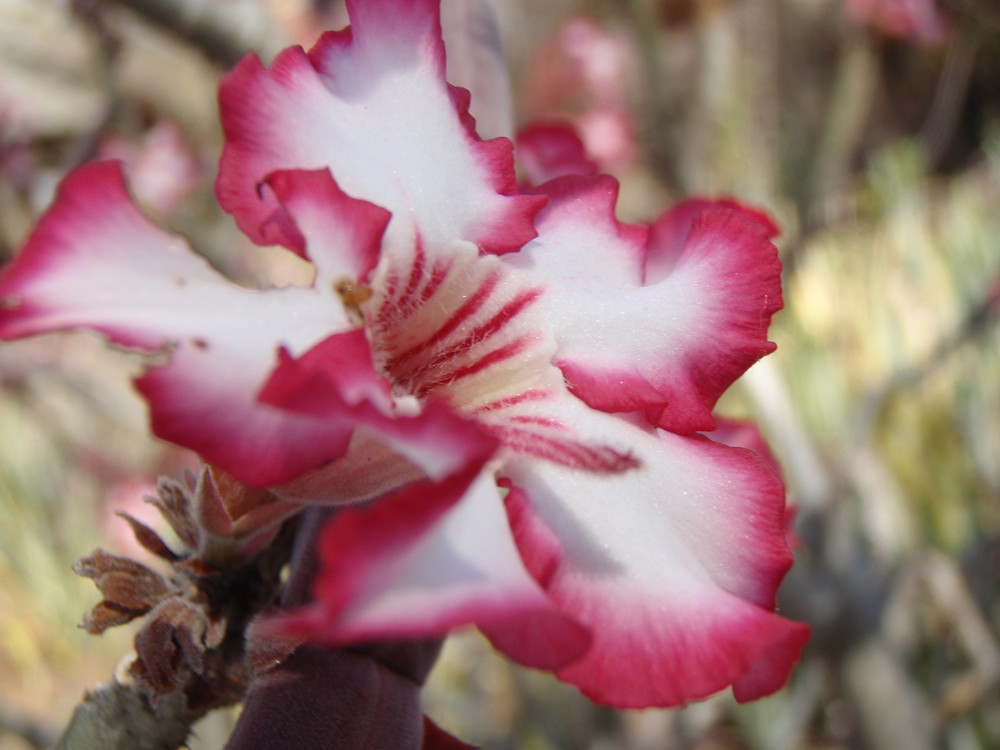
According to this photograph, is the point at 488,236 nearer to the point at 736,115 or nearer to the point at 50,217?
the point at 50,217

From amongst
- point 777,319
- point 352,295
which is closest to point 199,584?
point 352,295

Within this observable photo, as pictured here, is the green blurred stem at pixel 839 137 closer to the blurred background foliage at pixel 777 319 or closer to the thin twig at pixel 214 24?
the blurred background foliage at pixel 777 319

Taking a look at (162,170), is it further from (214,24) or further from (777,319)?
(214,24)

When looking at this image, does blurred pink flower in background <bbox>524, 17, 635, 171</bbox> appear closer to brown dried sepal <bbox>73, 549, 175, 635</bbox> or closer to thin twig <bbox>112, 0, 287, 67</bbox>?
thin twig <bbox>112, 0, 287, 67</bbox>

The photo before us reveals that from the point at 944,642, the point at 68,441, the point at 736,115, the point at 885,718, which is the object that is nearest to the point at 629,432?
the point at 885,718

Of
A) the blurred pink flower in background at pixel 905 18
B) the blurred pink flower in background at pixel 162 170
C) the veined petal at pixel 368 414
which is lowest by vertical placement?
the blurred pink flower in background at pixel 162 170

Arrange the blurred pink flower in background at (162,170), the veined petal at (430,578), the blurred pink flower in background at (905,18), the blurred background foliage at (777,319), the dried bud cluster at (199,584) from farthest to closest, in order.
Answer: the blurred pink flower in background at (905,18) < the blurred pink flower in background at (162,170) < the blurred background foliage at (777,319) < the dried bud cluster at (199,584) < the veined petal at (430,578)

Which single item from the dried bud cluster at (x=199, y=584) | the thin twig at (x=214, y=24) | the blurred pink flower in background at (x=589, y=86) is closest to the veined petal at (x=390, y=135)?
the dried bud cluster at (x=199, y=584)
